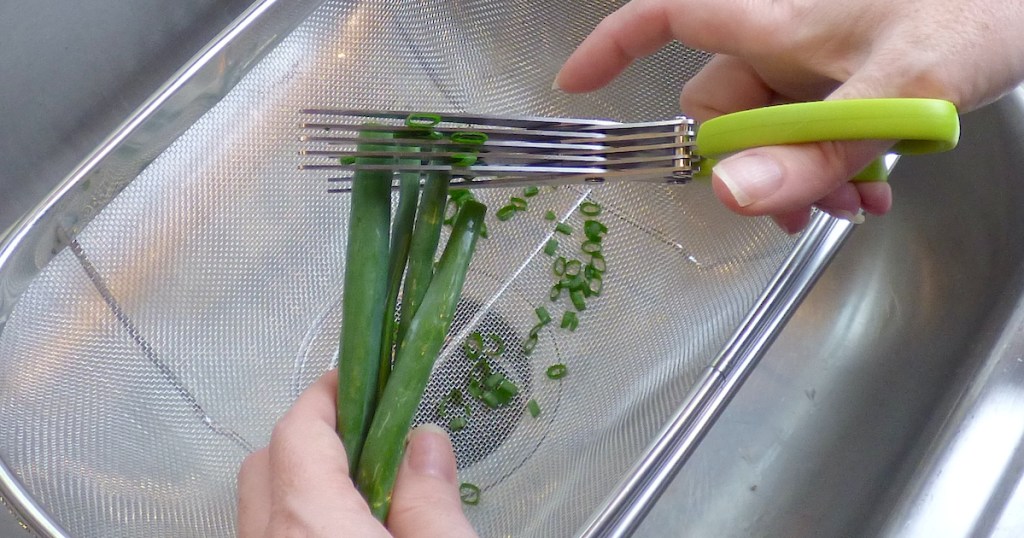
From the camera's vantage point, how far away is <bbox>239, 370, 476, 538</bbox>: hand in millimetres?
417

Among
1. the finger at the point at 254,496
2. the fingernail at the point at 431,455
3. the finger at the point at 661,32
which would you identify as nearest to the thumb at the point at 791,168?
the finger at the point at 661,32

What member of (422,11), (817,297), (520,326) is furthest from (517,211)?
(817,297)

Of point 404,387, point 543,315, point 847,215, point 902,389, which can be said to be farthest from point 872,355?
point 404,387

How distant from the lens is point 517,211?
841 mm

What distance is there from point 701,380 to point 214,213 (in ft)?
1.80

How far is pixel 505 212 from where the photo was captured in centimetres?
82

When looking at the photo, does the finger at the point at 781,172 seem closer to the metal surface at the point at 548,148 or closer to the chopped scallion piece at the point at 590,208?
the metal surface at the point at 548,148

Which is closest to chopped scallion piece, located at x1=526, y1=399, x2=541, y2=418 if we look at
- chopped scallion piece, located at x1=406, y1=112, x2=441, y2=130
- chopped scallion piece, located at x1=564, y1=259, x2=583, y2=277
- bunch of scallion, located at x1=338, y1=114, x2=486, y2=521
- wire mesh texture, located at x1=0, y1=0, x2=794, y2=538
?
wire mesh texture, located at x1=0, y1=0, x2=794, y2=538

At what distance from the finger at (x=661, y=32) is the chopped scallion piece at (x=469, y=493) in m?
0.41

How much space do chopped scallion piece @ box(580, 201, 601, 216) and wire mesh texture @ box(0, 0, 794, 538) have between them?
0.04 ft

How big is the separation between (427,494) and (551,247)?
1.34 ft

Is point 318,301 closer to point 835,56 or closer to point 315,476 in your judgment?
point 315,476

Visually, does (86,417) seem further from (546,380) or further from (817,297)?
(817,297)

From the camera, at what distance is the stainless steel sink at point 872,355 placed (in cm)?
65
